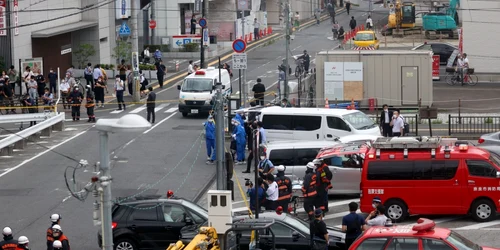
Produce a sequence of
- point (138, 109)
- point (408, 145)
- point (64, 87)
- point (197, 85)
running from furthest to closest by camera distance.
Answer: point (138, 109) < point (64, 87) < point (197, 85) < point (408, 145)

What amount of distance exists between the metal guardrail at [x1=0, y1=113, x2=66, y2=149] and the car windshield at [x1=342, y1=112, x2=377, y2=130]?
10708mm

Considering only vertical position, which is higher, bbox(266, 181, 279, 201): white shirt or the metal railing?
the metal railing

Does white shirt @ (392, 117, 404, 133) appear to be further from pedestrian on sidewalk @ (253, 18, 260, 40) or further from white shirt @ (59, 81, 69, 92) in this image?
pedestrian on sidewalk @ (253, 18, 260, 40)

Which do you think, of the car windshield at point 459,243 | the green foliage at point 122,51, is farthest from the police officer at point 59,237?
the green foliage at point 122,51

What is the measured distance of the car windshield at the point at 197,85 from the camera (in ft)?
133

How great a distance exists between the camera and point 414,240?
1644 cm

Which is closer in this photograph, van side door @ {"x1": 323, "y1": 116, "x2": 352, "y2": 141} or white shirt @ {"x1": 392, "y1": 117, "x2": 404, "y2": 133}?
van side door @ {"x1": 323, "y1": 116, "x2": 352, "y2": 141}

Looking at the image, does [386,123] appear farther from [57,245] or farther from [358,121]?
[57,245]

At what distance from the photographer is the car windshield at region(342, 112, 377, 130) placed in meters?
31.2

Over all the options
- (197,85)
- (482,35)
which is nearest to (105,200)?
(197,85)

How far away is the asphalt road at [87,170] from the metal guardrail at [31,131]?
438 mm

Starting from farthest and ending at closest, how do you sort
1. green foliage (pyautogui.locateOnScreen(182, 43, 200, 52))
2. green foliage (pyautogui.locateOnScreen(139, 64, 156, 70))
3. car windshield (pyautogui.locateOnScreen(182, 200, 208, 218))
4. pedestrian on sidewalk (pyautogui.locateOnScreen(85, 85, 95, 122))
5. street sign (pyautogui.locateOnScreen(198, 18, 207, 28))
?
green foliage (pyautogui.locateOnScreen(182, 43, 200, 52))
street sign (pyautogui.locateOnScreen(198, 18, 207, 28))
green foliage (pyautogui.locateOnScreen(139, 64, 156, 70))
pedestrian on sidewalk (pyautogui.locateOnScreen(85, 85, 95, 122))
car windshield (pyautogui.locateOnScreen(182, 200, 208, 218))

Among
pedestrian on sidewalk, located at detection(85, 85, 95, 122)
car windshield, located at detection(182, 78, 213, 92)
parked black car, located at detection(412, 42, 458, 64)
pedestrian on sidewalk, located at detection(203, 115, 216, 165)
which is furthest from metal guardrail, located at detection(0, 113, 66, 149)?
parked black car, located at detection(412, 42, 458, 64)

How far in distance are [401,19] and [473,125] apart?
39586mm
